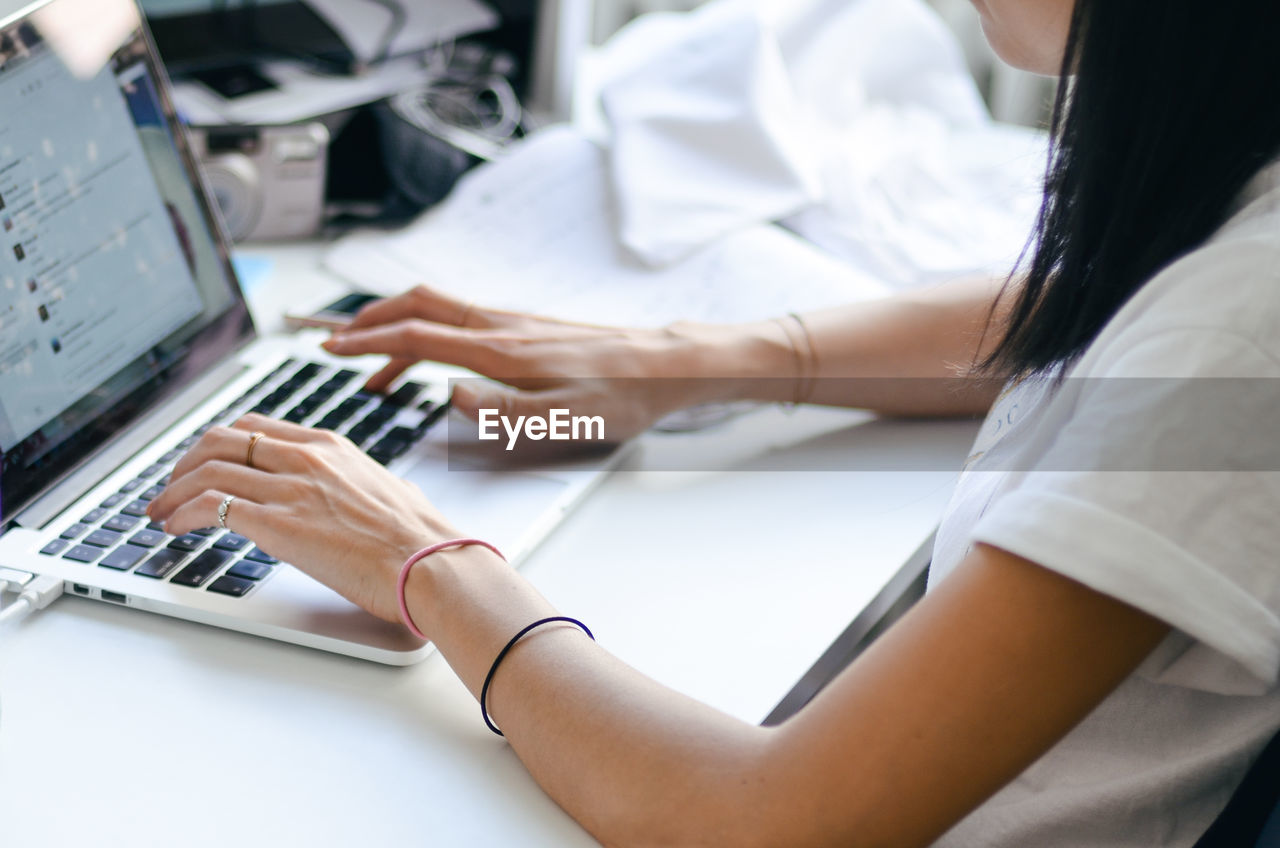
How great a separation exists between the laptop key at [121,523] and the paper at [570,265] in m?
0.38

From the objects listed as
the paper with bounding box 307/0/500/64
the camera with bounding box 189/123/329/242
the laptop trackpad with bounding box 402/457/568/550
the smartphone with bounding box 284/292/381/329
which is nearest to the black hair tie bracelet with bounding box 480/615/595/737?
the laptop trackpad with bounding box 402/457/568/550

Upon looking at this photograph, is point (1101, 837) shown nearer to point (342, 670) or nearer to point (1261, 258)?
point (1261, 258)

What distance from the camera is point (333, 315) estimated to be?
0.93 meters

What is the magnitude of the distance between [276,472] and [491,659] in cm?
20

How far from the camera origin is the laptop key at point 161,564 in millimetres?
623

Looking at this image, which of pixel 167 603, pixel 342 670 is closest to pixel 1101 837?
pixel 342 670

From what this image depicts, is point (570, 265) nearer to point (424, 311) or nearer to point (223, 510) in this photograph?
point (424, 311)

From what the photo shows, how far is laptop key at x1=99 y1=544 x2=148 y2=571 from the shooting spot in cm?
63

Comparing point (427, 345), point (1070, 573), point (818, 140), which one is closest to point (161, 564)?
point (427, 345)

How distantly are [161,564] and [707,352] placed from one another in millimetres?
412

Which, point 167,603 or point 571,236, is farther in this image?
point 571,236

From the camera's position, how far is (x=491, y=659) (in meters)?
0.55

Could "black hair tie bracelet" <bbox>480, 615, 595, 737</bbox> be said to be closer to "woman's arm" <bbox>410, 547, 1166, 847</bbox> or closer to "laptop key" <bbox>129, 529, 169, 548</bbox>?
"woman's arm" <bbox>410, 547, 1166, 847</bbox>

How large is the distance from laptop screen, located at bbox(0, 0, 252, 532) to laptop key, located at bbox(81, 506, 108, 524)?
3 centimetres
